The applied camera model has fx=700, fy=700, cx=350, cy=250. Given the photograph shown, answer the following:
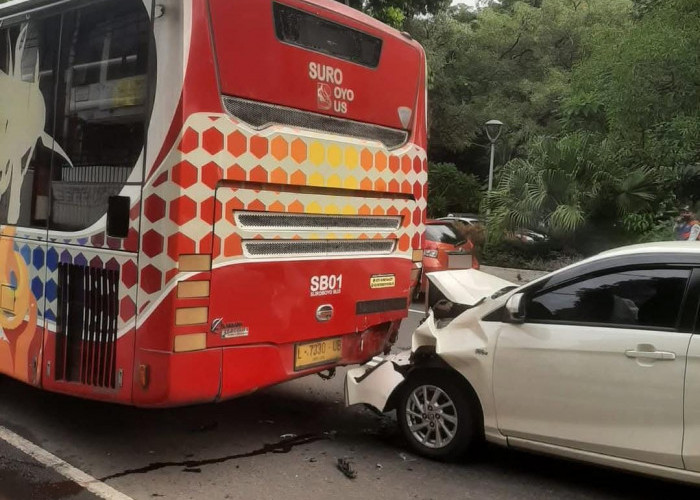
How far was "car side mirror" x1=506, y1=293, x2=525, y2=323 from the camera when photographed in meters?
4.45

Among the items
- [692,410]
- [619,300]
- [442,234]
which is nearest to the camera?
[692,410]

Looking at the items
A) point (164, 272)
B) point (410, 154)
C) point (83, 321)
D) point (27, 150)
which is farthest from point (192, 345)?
point (410, 154)

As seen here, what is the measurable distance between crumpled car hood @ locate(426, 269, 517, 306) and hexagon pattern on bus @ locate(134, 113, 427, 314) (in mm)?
720

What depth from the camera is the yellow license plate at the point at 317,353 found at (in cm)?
506

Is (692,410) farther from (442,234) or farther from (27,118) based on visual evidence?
(442,234)

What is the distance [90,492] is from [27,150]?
2.54 meters

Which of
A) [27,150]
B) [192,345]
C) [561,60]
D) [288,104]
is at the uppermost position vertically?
[561,60]

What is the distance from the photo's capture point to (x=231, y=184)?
4.43 m

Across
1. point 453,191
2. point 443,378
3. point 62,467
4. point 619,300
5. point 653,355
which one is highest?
point 453,191

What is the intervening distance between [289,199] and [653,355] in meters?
2.48

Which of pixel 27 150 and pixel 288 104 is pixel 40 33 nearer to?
pixel 27 150

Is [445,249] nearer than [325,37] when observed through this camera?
No

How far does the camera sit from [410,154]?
587 centimetres

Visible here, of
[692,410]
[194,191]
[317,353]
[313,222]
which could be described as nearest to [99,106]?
[194,191]
